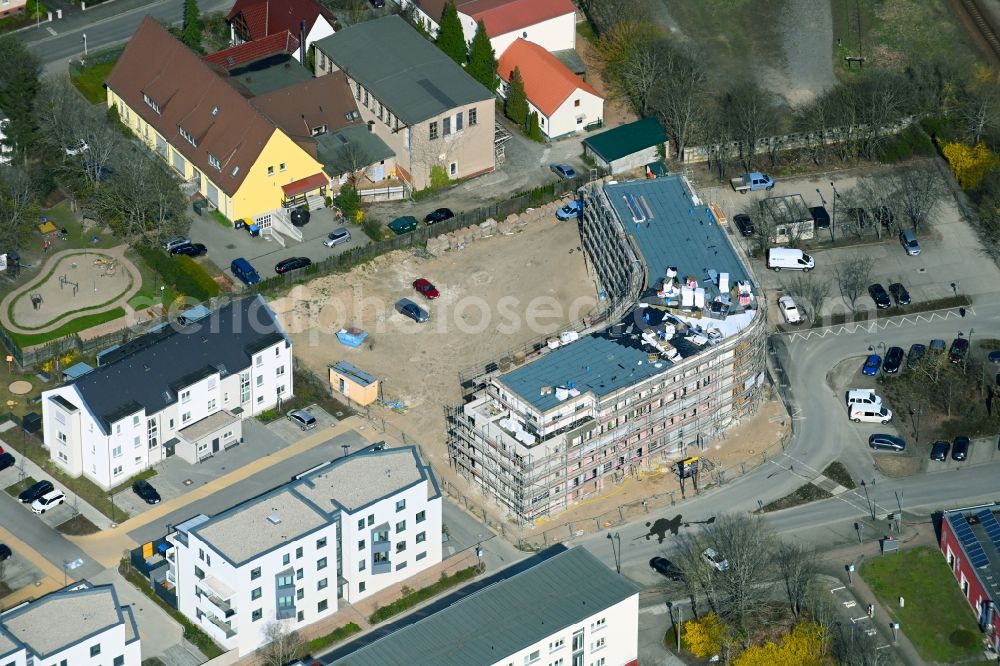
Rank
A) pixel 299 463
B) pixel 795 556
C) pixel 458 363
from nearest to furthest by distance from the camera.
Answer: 1. pixel 795 556
2. pixel 299 463
3. pixel 458 363

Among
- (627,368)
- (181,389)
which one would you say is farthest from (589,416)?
(181,389)

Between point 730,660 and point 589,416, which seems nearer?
point 730,660

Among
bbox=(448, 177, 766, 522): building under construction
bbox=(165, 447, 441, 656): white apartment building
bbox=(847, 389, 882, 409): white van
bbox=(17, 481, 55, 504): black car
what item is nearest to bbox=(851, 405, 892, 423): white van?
bbox=(847, 389, 882, 409): white van

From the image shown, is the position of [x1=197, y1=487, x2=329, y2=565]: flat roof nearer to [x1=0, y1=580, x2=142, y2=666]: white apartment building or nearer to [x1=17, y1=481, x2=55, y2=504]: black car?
[x1=0, y1=580, x2=142, y2=666]: white apartment building

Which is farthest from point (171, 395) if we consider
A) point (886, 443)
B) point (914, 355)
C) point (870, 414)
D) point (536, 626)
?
point (914, 355)

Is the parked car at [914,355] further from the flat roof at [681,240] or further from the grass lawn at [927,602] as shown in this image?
the grass lawn at [927,602]

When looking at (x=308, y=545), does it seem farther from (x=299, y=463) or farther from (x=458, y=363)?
(x=458, y=363)

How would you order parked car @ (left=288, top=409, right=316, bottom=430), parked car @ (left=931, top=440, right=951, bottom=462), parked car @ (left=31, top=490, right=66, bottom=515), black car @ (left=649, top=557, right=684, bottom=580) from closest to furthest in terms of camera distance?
black car @ (left=649, top=557, right=684, bottom=580) < parked car @ (left=31, top=490, right=66, bottom=515) < parked car @ (left=931, top=440, right=951, bottom=462) < parked car @ (left=288, top=409, right=316, bottom=430)

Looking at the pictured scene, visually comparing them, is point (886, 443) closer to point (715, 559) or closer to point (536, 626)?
point (715, 559)
